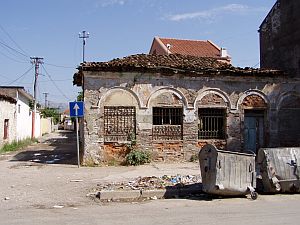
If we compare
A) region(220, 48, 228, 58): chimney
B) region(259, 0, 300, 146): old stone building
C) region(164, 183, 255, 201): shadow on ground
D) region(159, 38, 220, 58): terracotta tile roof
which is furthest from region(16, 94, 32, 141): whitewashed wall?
region(164, 183, 255, 201): shadow on ground

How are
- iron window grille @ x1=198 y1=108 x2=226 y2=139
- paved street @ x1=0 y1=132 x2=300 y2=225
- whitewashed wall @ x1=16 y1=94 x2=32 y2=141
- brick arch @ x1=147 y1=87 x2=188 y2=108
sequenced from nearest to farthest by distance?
paved street @ x1=0 y1=132 x2=300 y2=225
brick arch @ x1=147 y1=87 x2=188 y2=108
iron window grille @ x1=198 y1=108 x2=226 y2=139
whitewashed wall @ x1=16 y1=94 x2=32 y2=141

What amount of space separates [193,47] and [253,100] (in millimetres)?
23828

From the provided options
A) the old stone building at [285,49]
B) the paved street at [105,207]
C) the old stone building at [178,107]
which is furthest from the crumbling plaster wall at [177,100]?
the paved street at [105,207]

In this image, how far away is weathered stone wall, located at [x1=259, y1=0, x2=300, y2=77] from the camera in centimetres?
2044

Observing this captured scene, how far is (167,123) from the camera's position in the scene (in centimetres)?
1702

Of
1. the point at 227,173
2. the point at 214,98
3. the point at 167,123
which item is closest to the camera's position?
the point at 227,173

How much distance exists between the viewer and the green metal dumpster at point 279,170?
399 inches

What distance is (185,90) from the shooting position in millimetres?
16938

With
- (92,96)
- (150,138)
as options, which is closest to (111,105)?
(92,96)

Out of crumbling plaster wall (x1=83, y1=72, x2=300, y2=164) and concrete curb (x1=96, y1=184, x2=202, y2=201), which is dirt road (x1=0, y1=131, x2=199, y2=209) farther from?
crumbling plaster wall (x1=83, y1=72, x2=300, y2=164)

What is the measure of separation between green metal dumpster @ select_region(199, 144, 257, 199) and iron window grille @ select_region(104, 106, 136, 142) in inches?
263

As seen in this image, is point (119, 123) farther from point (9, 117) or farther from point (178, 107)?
point (9, 117)

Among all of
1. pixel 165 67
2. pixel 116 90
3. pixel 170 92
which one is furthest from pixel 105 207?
pixel 165 67

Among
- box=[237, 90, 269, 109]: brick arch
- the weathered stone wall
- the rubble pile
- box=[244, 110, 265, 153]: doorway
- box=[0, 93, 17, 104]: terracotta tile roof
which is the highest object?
the weathered stone wall
